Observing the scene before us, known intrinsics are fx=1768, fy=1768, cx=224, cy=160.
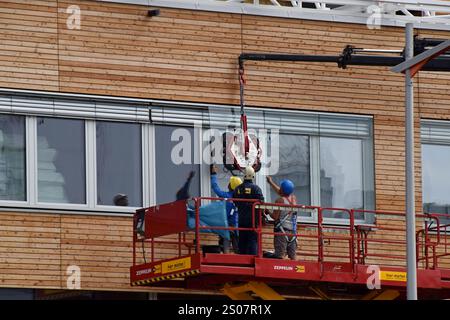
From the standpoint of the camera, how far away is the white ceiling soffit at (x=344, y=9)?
3538 centimetres

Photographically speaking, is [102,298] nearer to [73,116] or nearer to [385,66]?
[73,116]

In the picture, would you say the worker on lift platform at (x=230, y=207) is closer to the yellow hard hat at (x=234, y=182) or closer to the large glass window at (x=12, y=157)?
the yellow hard hat at (x=234, y=182)

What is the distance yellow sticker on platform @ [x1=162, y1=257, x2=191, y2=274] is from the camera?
31.6 meters

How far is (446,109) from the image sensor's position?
37562mm

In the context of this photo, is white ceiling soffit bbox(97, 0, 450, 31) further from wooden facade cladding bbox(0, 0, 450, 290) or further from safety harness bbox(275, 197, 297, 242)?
safety harness bbox(275, 197, 297, 242)

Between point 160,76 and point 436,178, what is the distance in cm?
667

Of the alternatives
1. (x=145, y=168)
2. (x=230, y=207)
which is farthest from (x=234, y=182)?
(x=145, y=168)

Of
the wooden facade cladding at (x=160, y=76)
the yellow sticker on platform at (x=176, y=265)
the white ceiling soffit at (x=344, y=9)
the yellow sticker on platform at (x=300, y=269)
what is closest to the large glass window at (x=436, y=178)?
the wooden facade cladding at (x=160, y=76)

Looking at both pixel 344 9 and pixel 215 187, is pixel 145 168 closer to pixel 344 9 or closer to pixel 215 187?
pixel 215 187

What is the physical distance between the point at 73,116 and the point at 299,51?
16.7 feet

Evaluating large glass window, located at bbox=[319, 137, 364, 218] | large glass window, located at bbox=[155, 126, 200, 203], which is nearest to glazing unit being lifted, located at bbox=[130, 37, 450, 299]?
large glass window, located at bbox=[319, 137, 364, 218]

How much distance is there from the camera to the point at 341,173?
3669 cm

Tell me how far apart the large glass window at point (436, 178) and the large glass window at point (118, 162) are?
6478 mm

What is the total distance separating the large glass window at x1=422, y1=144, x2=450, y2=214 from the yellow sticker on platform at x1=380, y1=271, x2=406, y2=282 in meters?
3.89
